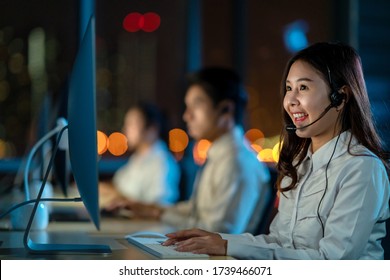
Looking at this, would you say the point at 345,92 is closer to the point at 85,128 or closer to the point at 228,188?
the point at 85,128

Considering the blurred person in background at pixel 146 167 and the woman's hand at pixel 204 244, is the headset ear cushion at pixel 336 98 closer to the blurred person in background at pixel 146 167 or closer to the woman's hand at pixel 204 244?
the woman's hand at pixel 204 244

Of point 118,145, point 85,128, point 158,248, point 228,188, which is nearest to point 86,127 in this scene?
point 85,128

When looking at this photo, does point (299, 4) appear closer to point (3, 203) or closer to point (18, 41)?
point (18, 41)

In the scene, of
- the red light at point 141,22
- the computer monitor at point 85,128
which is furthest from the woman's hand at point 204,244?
the red light at point 141,22

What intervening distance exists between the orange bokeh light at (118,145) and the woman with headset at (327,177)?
3.96 metres

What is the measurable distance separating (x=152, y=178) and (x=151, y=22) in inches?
105

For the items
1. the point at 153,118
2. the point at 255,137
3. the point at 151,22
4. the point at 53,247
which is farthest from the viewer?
the point at 151,22

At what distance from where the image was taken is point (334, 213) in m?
1.65

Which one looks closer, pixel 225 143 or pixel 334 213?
pixel 334 213

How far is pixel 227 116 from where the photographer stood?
3125 mm

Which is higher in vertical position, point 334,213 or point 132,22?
point 132,22

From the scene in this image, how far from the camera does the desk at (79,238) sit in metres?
1.76

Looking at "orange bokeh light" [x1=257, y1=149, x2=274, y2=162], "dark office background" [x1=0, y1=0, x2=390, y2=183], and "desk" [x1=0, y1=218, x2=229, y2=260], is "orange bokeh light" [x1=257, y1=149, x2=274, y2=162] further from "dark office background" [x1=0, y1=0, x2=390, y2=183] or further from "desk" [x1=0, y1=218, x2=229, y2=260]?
"desk" [x1=0, y1=218, x2=229, y2=260]

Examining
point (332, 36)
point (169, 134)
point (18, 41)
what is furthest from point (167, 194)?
point (18, 41)
